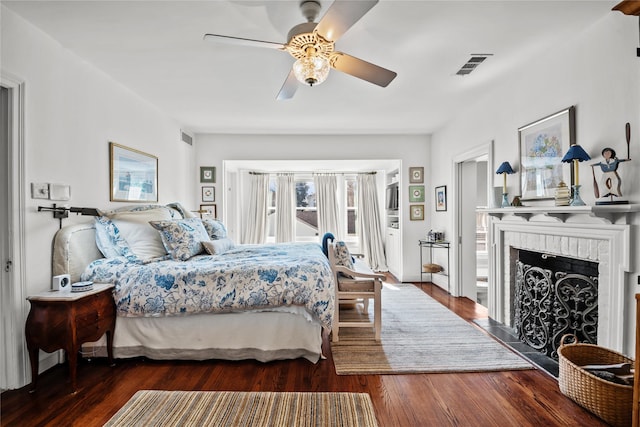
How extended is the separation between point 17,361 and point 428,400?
2747 millimetres

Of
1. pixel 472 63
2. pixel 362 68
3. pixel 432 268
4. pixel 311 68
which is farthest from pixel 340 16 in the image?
pixel 432 268

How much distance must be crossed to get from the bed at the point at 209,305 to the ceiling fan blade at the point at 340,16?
1675 millimetres

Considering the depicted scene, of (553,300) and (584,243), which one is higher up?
(584,243)

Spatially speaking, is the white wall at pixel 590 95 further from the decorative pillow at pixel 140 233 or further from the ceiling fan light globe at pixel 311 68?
the decorative pillow at pixel 140 233

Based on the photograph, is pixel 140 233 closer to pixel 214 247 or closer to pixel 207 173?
pixel 214 247

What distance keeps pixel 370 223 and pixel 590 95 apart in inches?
182

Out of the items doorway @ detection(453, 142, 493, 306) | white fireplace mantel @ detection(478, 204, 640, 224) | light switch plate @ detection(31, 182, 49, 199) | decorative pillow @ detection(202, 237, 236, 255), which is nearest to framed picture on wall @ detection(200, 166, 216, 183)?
decorative pillow @ detection(202, 237, 236, 255)

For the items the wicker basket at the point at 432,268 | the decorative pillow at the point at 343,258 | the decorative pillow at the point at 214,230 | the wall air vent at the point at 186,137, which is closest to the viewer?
the decorative pillow at the point at 343,258

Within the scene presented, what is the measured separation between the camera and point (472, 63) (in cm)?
291

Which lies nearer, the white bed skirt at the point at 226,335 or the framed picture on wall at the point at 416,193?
the white bed skirt at the point at 226,335

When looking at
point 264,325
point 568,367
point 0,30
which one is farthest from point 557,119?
point 0,30

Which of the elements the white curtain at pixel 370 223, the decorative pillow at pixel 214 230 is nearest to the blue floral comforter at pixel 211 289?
the decorative pillow at pixel 214 230

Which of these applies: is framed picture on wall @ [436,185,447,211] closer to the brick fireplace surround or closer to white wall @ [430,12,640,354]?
white wall @ [430,12,640,354]

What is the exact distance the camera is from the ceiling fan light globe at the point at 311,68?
205 cm
